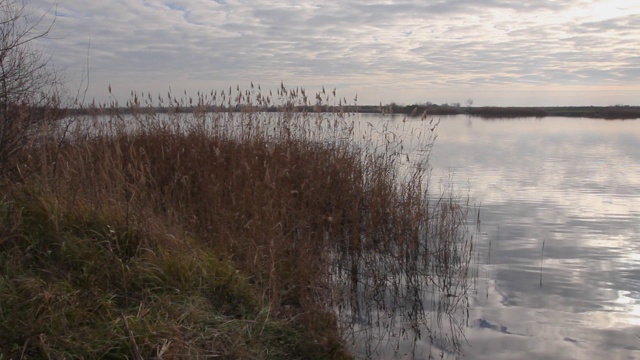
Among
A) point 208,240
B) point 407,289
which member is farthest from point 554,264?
point 208,240

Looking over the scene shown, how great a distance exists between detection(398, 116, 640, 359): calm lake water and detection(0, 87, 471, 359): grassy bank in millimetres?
602

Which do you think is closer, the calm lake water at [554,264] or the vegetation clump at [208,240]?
the vegetation clump at [208,240]

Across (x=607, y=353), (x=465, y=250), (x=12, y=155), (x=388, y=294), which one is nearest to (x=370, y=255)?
(x=388, y=294)

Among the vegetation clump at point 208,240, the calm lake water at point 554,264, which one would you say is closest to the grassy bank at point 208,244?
the vegetation clump at point 208,240

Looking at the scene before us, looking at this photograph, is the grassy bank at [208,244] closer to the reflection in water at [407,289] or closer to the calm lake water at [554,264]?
the reflection in water at [407,289]

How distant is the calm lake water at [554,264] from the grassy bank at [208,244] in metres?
0.60

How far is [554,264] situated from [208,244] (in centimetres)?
409

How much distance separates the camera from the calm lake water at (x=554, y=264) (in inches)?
181

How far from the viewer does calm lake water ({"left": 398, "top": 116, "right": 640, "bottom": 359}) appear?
4.59m

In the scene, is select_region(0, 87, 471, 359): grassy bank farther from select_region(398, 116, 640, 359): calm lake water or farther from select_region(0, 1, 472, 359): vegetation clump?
select_region(398, 116, 640, 359): calm lake water

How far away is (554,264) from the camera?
257 inches

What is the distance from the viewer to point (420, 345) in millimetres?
4508

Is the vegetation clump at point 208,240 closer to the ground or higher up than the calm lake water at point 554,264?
higher up

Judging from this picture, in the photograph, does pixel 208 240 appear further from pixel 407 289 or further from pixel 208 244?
pixel 407 289
